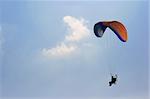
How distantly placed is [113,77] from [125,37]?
4.20 feet

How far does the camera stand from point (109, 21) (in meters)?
12.3

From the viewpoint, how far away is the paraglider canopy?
12109mm

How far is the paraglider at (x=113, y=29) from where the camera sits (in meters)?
12.1

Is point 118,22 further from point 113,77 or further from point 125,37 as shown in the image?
point 113,77

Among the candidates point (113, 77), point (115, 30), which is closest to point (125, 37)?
point (115, 30)

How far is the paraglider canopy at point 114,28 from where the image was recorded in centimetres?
1211

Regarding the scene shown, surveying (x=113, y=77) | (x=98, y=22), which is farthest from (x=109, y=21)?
(x=113, y=77)

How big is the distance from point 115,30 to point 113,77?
1.43 meters

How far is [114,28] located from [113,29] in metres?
0.05

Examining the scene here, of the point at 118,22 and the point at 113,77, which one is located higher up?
the point at 118,22

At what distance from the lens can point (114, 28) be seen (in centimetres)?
1220

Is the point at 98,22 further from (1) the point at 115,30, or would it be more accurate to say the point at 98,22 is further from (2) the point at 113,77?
(2) the point at 113,77

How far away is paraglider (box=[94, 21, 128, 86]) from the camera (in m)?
12.1

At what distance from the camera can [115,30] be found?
1222cm
